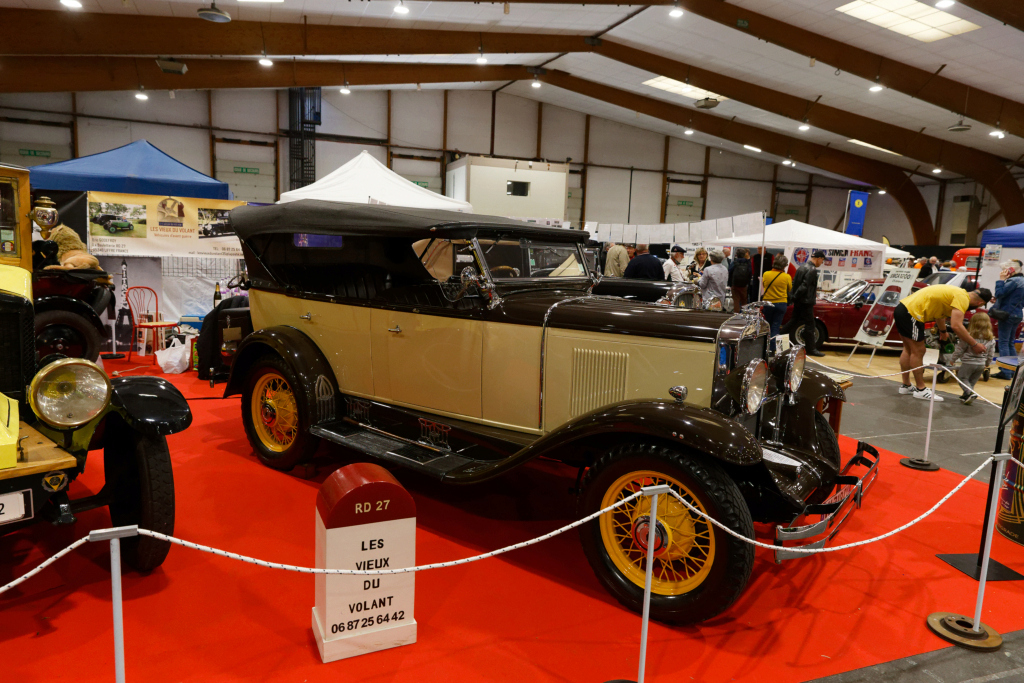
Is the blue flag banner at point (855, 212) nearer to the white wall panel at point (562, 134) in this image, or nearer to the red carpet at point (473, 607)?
the white wall panel at point (562, 134)

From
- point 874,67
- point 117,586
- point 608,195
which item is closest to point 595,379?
point 117,586

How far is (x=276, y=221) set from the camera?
4.20 m

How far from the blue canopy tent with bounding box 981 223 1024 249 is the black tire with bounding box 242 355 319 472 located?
11143 millimetres

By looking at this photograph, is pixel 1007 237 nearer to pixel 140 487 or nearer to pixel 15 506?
pixel 140 487

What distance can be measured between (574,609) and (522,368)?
1.24m

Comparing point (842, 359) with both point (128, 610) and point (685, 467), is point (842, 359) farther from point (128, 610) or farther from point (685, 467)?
point (128, 610)

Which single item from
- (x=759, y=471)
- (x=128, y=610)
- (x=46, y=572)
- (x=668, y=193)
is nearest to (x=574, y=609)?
(x=759, y=471)

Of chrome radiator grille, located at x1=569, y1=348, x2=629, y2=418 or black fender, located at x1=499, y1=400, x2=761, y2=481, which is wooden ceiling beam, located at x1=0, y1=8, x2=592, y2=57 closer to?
chrome radiator grille, located at x1=569, y1=348, x2=629, y2=418

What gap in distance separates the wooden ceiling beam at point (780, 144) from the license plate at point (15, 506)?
54.6 ft

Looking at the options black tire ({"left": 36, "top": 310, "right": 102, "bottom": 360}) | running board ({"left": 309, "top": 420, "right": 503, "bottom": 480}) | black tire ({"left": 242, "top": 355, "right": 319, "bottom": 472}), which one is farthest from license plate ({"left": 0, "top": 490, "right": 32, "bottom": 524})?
black tire ({"left": 36, "top": 310, "right": 102, "bottom": 360})

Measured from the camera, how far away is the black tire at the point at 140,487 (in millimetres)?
2750

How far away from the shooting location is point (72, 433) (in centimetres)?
262

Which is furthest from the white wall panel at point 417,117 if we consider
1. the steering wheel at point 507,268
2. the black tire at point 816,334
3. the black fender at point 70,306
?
the steering wheel at point 507,268

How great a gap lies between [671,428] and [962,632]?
1623 mm
